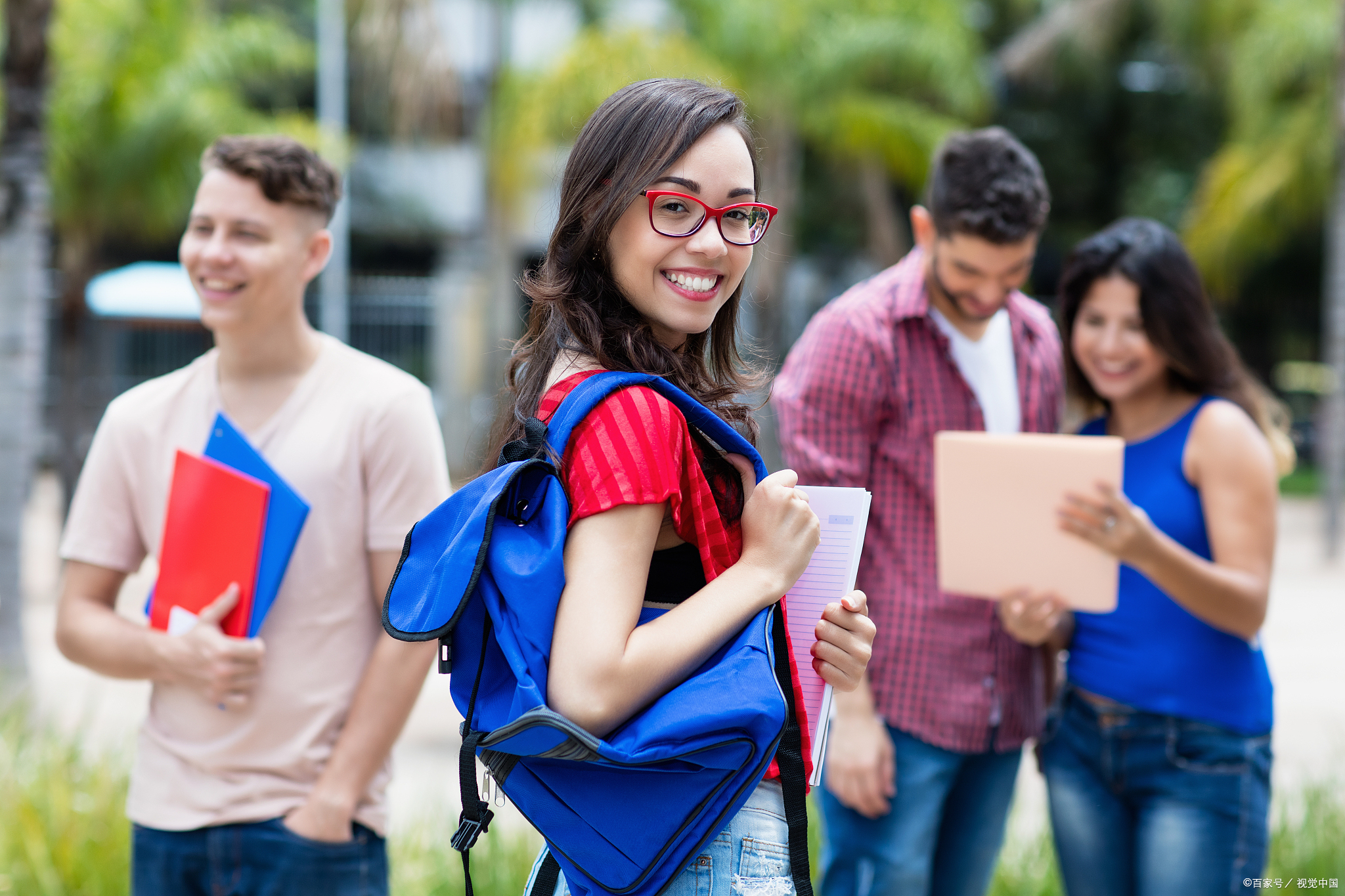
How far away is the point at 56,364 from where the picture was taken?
47.9 feet

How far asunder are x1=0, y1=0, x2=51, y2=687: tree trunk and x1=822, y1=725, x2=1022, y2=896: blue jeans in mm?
3760

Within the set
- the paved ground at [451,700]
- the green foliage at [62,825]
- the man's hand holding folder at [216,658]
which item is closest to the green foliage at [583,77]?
the paved ground at [451,700]

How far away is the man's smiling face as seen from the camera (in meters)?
2.34

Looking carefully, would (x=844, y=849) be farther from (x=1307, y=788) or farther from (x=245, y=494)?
(x=1307, y=788)

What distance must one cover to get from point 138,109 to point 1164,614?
35.8 feet

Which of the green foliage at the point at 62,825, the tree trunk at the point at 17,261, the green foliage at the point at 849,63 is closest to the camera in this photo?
the green foliage at the point at 62,825

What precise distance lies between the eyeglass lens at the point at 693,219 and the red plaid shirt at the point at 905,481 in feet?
3.61

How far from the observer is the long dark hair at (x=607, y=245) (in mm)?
1571

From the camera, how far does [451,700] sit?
539cm

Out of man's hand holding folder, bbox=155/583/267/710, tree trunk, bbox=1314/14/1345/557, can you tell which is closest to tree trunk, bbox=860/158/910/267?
tree trunk, bbox=1314/14/1345/557

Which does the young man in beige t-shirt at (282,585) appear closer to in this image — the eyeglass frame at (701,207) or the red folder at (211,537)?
the red folder at (211,537)

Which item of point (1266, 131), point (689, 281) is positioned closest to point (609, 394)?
point (689, 281)

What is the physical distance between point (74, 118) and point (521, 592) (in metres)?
11.1

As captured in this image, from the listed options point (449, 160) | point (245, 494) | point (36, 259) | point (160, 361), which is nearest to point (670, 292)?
point (245, 494)
